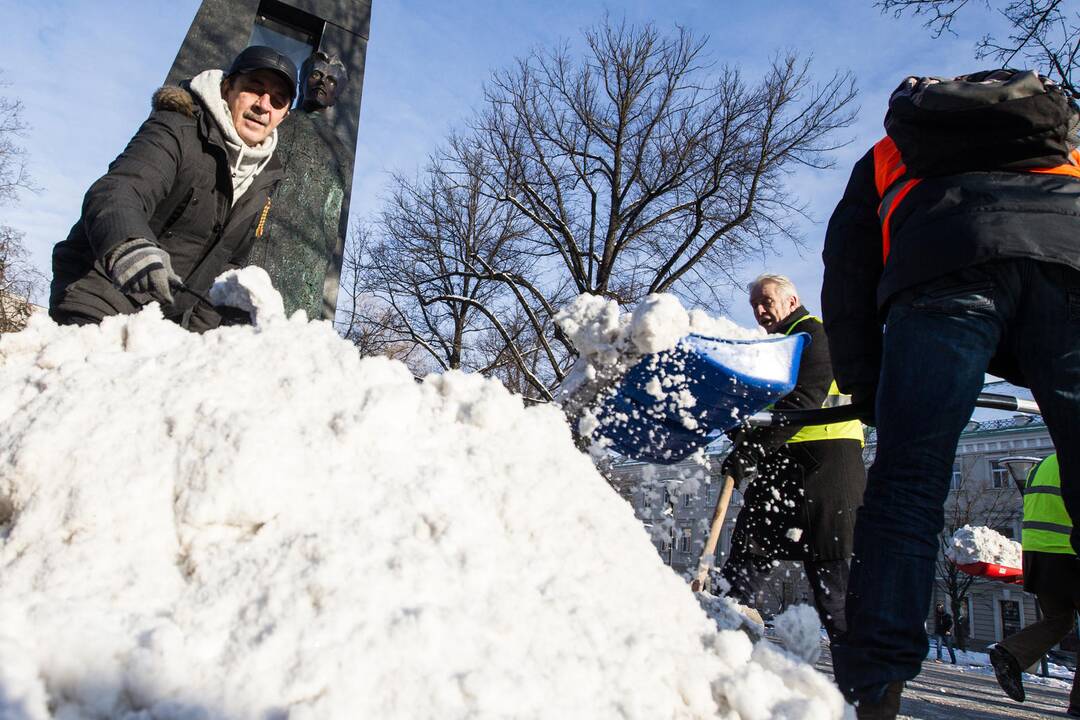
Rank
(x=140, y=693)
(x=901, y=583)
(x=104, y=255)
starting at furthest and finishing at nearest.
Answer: (x=104, y=255) → (x=901, y=583) → (x=140, y=693)

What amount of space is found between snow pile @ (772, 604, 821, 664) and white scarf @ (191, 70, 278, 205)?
2086 mm

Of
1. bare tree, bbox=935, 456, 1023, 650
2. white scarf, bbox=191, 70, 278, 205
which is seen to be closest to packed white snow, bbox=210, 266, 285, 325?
white scarf, bbox=191, 70, 278, 205

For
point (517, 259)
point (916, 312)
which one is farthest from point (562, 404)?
point (517, 259)

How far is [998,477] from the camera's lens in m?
33.2

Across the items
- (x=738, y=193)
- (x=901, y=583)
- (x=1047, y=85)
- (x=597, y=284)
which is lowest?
(x=901, y=583)

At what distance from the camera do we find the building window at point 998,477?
31464 mm

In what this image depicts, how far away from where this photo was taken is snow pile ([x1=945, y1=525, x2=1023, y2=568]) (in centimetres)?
791

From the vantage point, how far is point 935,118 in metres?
1.72

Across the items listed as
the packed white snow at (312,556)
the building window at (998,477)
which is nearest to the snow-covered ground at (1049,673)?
the packed white snow at (312,556)

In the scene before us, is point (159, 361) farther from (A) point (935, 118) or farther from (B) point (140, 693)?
(A) point (935, 118)

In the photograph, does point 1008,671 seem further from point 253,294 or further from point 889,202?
point 253,294

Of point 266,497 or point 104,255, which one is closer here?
point 266,497

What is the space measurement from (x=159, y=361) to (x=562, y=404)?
133 centimetres

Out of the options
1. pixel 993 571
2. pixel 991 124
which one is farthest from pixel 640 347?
pixel 993 571
